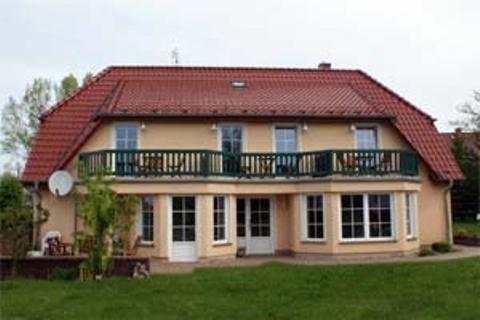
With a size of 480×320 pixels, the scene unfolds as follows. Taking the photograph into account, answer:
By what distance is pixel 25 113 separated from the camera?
4806cm

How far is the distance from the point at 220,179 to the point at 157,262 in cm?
339

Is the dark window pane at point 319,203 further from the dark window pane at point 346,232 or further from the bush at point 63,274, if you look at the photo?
the bush at point 63,274

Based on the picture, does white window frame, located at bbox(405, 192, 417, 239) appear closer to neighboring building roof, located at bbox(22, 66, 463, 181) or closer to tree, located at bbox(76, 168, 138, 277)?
neighboring building roof, located at bbox(22, 66, 463, 181)

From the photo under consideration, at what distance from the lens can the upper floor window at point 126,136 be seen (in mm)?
23906

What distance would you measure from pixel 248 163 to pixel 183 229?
335 cm

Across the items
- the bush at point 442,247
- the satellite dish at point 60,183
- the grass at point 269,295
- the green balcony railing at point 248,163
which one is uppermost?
the green balcony railing at point 248,163

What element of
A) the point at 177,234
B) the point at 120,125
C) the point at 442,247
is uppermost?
the point at 120,125

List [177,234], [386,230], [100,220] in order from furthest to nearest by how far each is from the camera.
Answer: [386,230] < [177,234] < [100,220]

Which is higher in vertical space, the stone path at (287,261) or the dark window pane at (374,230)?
the dark window pane at (374,230)

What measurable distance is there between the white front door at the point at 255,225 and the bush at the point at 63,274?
25.0 ft

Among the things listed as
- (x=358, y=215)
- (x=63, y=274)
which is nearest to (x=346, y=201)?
(x=358, y=215)

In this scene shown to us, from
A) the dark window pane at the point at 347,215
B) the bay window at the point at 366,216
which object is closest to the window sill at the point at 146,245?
the bay window at the point at 366,216

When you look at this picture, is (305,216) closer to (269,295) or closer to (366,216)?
(366,216)

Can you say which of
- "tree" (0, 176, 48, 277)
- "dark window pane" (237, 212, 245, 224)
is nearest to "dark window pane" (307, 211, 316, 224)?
"dark window pane" (237, 212, 245, 224)
